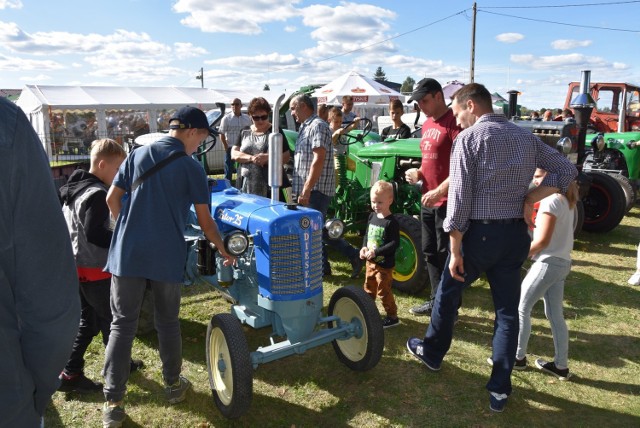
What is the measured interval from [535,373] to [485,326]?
77 centimetres

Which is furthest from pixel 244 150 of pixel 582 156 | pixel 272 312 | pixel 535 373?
pixel 582 156

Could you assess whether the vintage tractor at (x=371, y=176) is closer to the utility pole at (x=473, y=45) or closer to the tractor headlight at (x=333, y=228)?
the tractor headlight at (x=333, y=228)

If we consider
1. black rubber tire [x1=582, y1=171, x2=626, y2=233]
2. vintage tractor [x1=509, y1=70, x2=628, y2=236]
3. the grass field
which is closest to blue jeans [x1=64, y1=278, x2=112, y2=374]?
the grass field

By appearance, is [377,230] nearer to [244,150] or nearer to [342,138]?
[244,150]

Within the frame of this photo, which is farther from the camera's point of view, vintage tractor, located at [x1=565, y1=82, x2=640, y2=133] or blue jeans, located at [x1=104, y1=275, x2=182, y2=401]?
vintage tractor, located at [x1=565, y1=82, x2=640, y2=133]

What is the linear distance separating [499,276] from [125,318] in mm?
2014

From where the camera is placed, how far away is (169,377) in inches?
116

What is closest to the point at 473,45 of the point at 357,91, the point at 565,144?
the point at 357,91

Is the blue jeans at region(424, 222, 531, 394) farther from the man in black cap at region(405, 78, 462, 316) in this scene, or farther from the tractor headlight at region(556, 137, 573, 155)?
the tractor headlight at region(556, 137, 573, 155)

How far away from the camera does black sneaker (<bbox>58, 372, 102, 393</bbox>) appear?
3.08 meters

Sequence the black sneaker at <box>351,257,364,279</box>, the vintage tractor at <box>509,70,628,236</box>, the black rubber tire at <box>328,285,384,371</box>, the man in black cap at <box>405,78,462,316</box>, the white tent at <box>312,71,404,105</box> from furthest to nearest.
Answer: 1. the white tent at <box>312,71,404,105</box>
2. the vintage tractor at <box>509,70,628,236</box>
3. the black sneaker at <box>351,257,364,279</box>
4. the man in black cap at <box>405,78,462,316</box>
5. the black rubber tire at <box>328,285,384,371</box>

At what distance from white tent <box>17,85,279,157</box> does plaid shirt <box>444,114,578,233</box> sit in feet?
38.5

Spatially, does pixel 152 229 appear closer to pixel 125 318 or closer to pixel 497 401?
pixel 125 318

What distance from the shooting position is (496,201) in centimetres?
267
